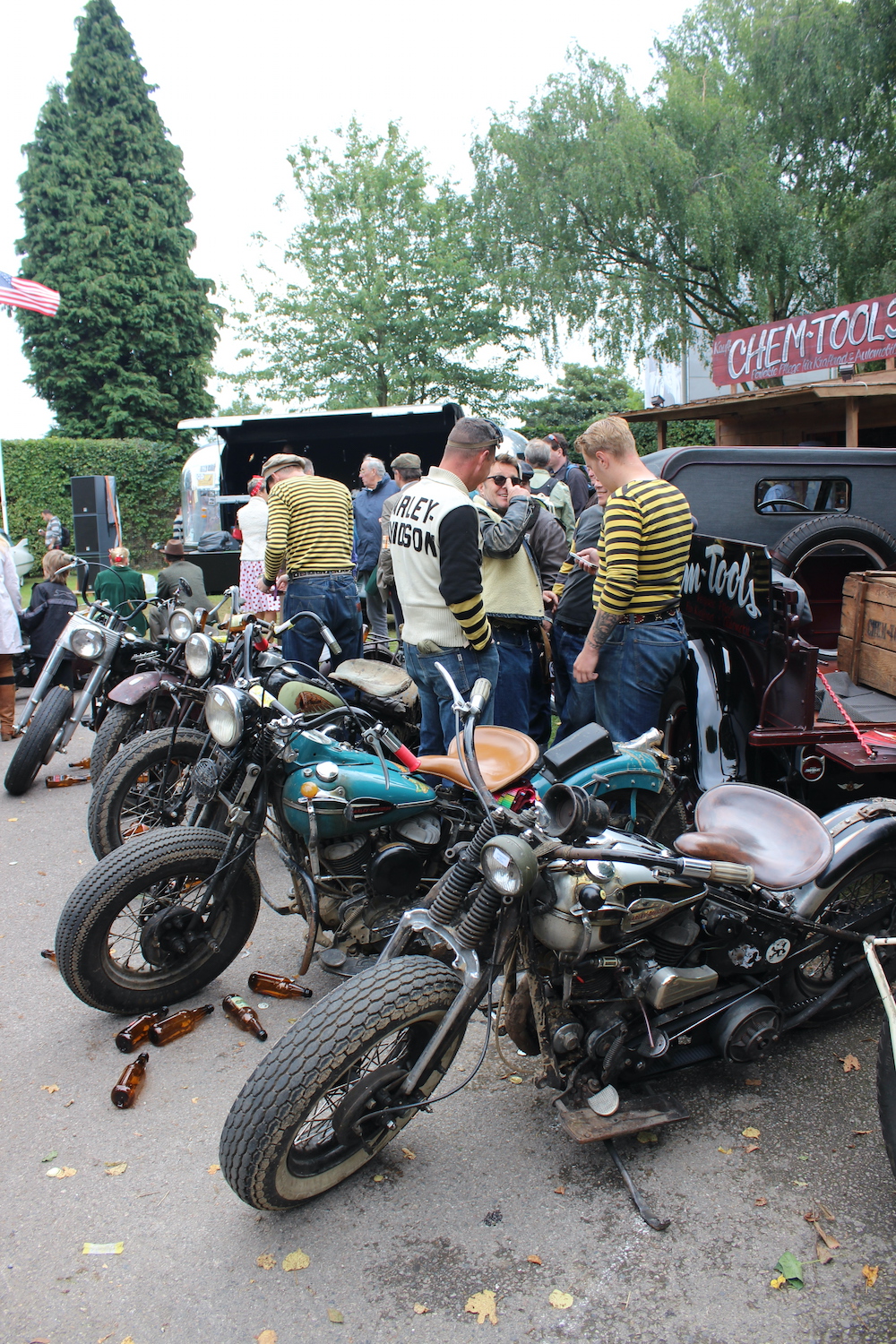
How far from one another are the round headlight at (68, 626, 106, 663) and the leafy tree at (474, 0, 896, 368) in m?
19.4

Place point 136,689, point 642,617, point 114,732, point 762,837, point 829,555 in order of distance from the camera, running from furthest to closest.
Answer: point 829,555 < point 114,732 < point 136,689 < point 642,617 < point 762,837

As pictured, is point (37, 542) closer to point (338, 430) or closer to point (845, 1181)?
point (338, 430)

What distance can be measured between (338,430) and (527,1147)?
1024 cm

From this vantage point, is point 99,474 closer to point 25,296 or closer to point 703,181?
point 25,296

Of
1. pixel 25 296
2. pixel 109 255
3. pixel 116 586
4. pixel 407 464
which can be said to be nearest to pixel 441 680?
pixel 407 464

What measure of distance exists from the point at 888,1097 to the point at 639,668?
6.21 ft

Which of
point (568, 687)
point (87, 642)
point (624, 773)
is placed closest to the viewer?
point (624, 773)

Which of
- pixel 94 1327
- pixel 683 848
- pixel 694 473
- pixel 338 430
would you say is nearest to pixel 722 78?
pixel 338 430

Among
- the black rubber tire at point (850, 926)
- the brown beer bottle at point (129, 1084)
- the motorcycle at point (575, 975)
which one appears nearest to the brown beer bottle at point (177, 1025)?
the brown beer bottle at point (129, 1084)

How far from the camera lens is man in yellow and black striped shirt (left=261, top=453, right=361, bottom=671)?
18.9ft

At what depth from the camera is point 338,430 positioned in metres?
11.7

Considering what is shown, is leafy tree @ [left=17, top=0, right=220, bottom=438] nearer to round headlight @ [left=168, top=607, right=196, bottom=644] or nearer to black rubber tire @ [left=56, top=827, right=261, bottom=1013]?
round headlight @ [left=168, top=607, right=196, bottom=644]

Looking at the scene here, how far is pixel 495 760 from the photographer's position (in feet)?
9.49

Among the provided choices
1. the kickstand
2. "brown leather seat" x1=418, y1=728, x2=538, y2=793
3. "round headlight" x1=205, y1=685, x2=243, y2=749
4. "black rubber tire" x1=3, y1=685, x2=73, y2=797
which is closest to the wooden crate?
"brown leather seat" x1=418, y1=728, x2=538, y2=793
